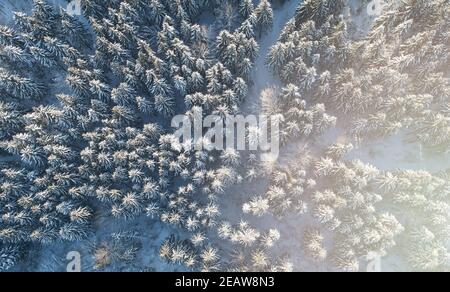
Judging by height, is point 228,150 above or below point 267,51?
below

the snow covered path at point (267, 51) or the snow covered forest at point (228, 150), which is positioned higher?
the snow covered path at point (267, 51)

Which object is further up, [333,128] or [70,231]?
[333,128]

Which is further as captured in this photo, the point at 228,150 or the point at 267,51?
the point at 267,51

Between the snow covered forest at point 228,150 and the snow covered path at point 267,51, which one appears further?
the snow covered path at point 267,51

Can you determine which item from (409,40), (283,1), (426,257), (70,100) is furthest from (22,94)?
(426,257)

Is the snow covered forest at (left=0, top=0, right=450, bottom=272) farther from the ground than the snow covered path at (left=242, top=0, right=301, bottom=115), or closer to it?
closer to it

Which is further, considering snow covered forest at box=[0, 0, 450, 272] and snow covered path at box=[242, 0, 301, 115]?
snow covered path at box=[242, 0, 301, 115]
